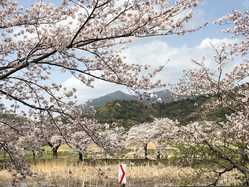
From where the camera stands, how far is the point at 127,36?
24.2ft

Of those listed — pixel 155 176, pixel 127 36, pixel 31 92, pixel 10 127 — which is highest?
pixel 127 36

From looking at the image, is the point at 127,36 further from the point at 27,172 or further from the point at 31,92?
the point at 27,172

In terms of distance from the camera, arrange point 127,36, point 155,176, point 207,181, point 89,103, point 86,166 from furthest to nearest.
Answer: point 86,166
point 155,176
point 207,181
point 89,103
point 127,36

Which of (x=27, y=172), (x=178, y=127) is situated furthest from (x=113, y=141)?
(x=178, y=127)

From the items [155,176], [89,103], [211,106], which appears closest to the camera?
[89,103]

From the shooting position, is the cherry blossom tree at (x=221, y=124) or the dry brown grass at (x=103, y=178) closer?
the cherry blossom tree at (x=221, y=124)

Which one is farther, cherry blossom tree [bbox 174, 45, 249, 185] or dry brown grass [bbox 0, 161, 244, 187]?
dry brown grass [bbox 0, 161, 244, 187]

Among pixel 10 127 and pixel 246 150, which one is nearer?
pixel 10 127

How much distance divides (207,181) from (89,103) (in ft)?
25.2

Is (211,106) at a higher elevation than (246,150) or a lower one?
higher

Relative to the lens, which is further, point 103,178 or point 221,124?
point 103,178

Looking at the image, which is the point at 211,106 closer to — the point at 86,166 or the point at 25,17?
the point at 25,17

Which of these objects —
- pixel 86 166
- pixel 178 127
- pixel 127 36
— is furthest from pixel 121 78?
pixel 86 166

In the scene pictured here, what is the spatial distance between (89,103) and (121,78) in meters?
1.11
